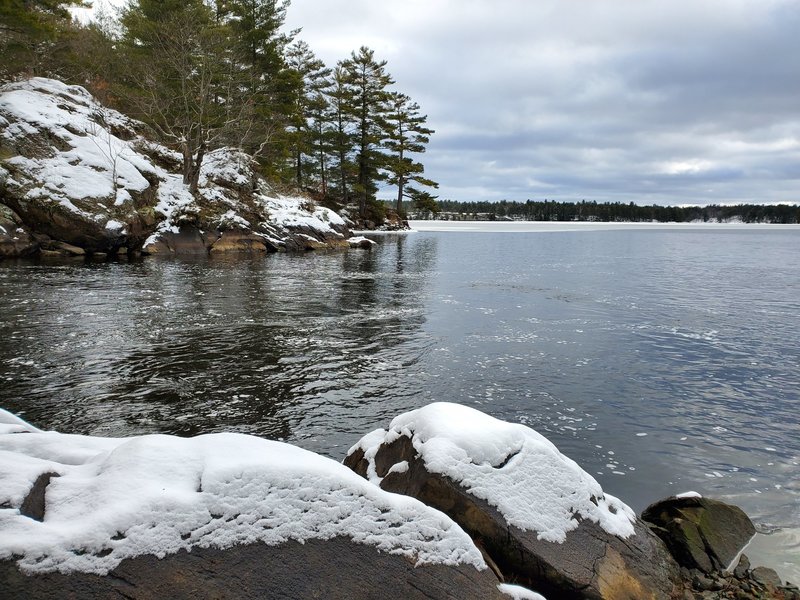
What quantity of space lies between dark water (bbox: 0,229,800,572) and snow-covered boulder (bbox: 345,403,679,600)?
1416 mm

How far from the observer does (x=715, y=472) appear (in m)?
6.00

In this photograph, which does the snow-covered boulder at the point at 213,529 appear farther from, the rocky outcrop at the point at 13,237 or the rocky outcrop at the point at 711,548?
the rocky outcrop at the point at 13,237

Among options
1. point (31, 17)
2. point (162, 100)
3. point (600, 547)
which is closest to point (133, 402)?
point (600, 547)

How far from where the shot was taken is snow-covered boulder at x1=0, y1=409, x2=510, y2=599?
2543 millimetres

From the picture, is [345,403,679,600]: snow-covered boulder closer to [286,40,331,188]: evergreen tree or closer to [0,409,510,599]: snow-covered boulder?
[0,409,510,599]: snow-covered boulder

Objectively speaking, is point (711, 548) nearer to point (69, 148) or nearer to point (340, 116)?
point (69, 148)

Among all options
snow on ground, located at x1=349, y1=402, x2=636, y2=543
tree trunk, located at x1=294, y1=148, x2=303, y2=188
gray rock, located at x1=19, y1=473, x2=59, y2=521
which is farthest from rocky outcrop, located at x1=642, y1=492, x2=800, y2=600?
tree trunk, located at x1=294, y1=148, x2=303, y2=188

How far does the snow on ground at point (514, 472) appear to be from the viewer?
3.94 meters

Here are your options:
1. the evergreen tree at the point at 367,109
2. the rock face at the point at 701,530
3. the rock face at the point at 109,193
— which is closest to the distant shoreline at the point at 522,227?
the evergreen tree at the point at 367,109

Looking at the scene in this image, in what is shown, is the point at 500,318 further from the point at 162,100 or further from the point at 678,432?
the point at 162,100

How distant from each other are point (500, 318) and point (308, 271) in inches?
448

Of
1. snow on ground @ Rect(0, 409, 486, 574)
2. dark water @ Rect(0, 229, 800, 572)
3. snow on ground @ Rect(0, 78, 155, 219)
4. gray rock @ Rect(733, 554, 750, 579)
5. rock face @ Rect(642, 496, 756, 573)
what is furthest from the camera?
snow on ground @ Rect(0, 78, 155, 219)

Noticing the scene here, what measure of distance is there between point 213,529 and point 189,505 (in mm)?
192

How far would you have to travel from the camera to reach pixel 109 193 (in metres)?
25.1
